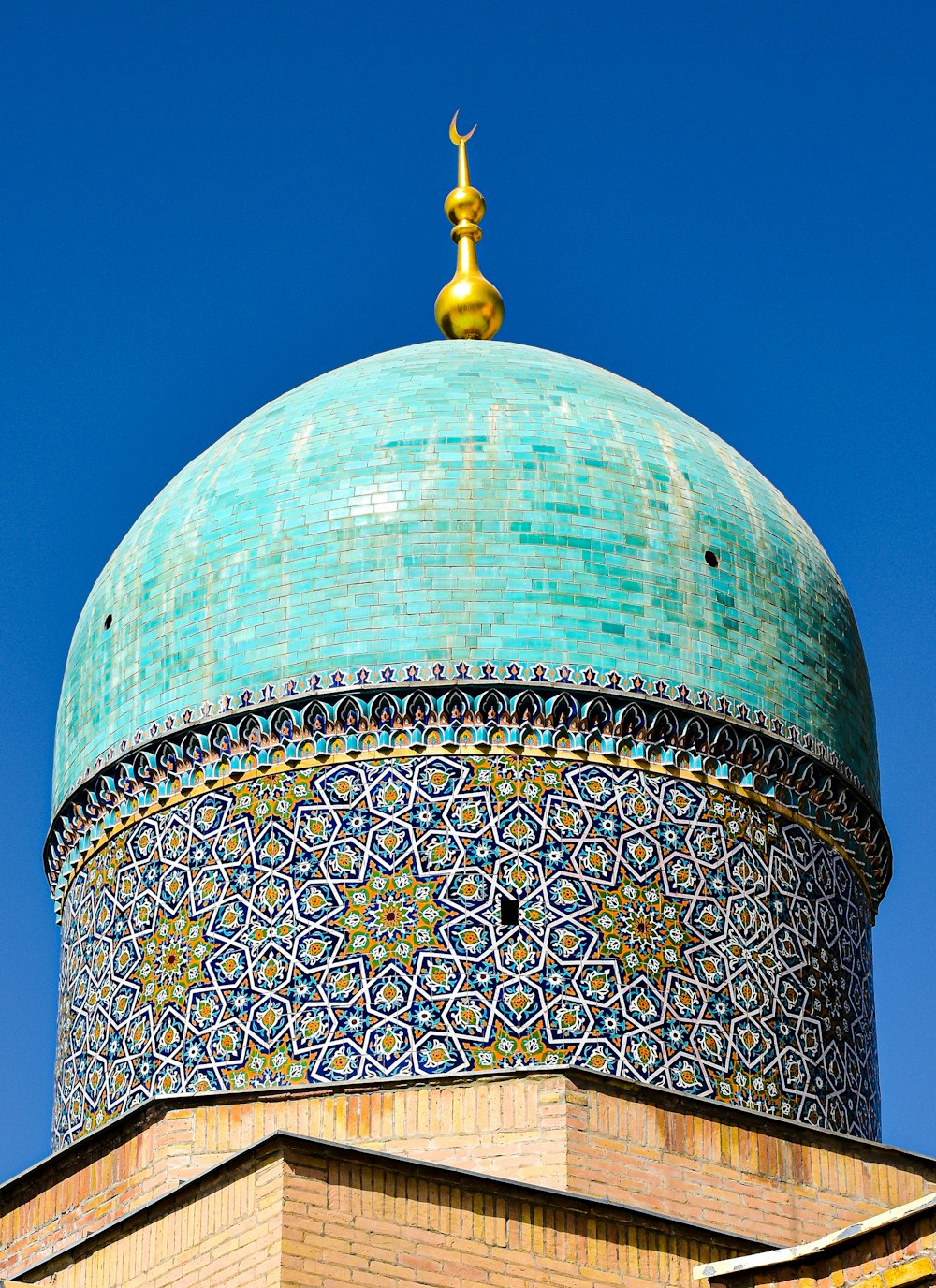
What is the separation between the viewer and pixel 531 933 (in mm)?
9406

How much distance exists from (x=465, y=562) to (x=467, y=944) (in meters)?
1.44

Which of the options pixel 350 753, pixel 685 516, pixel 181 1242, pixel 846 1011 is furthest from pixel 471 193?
pixel 181 1242

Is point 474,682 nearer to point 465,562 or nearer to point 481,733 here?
point 481,733

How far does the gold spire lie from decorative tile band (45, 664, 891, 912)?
2307 millimetres

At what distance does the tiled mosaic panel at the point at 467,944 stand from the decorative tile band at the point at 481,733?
3.4 inches

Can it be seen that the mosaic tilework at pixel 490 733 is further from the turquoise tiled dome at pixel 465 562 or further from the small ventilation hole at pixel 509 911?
the small ventilation hole at pixel 509 911

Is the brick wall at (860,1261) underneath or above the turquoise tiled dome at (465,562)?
underneath

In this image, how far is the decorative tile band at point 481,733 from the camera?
32.1 ft

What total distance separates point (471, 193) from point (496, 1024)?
4.18m

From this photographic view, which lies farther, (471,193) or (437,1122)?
(471,193)

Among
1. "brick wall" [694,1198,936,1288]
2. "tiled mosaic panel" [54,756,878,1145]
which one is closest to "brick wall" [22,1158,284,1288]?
"tiled mosaic panel" [54,756,878,1145]

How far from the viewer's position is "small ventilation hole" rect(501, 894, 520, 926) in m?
9.43

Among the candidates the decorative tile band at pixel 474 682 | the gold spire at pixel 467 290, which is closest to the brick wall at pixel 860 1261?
the decorative tile band at pixel 474 682

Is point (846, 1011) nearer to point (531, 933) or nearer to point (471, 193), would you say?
point (531, 933)
